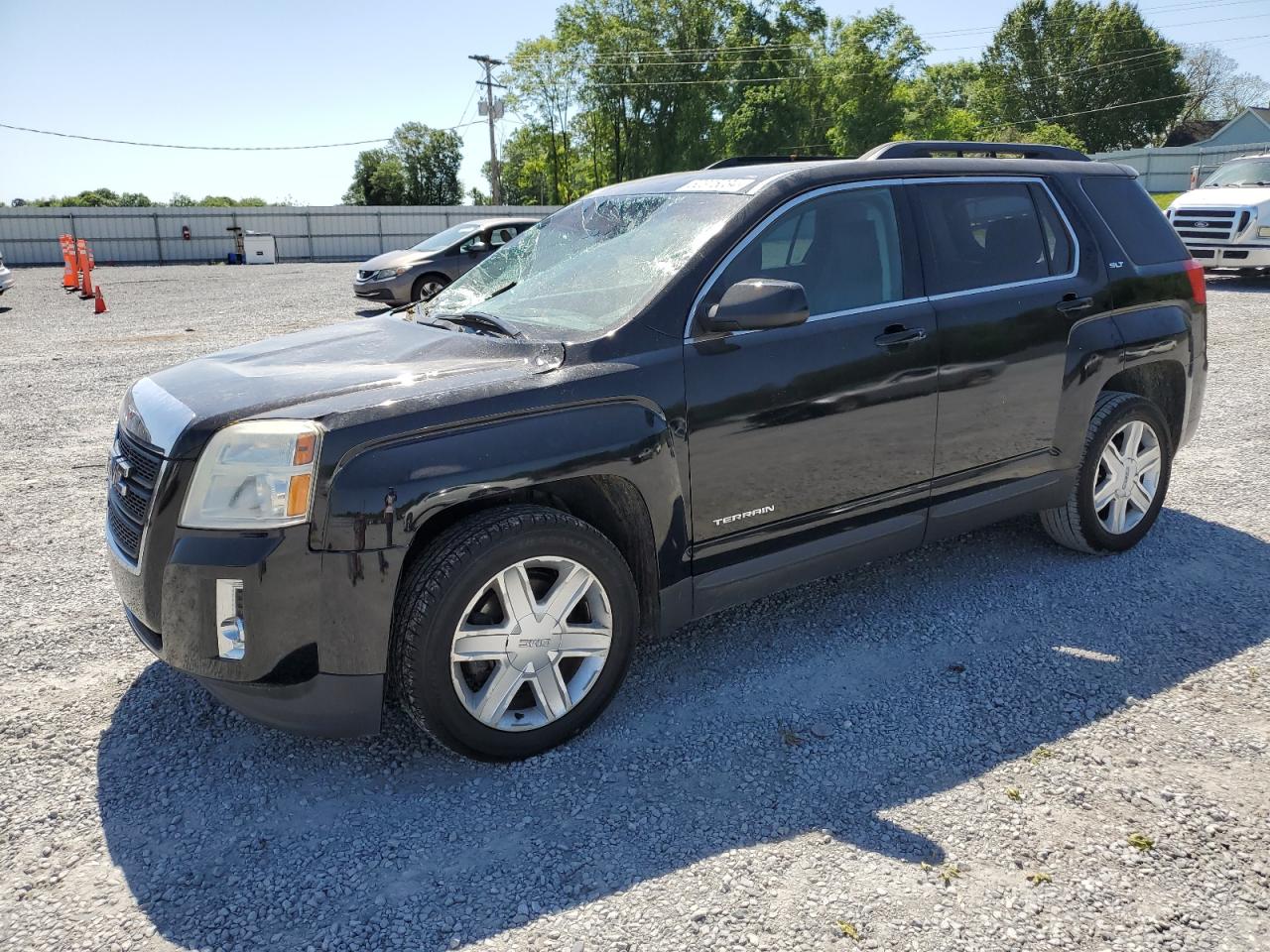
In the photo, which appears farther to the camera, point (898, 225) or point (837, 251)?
Result: point (898, 225)

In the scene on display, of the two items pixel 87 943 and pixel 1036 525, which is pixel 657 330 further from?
pixel 1036 525

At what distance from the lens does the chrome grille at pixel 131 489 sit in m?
2.99

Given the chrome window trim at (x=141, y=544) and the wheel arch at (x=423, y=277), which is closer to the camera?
the chrome window trim at (x=141, y=544)

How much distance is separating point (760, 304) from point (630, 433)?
0.62 meters

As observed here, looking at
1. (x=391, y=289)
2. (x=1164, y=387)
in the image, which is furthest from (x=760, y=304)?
(x=391, y=289)

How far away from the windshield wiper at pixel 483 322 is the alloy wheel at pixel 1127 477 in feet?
9.48

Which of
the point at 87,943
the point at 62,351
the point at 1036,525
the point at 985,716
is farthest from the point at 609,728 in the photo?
the point at 62,351

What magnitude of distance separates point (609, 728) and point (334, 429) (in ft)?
4.61

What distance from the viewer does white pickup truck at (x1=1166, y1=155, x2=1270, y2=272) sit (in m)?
15.2

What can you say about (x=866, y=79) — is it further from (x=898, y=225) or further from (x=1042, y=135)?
(x=898, y=225)

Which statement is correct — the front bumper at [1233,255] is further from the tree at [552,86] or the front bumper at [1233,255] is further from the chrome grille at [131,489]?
the tree at [552,86]

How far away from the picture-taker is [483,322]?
370 cm

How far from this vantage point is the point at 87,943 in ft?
7.89

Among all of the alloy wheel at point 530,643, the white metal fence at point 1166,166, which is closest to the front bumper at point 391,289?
the alloy wheel at point 530,643
